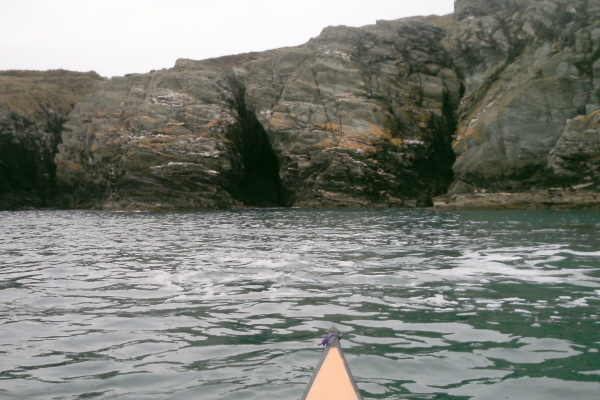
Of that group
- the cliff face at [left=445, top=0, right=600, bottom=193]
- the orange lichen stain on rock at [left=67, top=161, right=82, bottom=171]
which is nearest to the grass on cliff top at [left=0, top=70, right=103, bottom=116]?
the orange lichen stain on rock at [left=67, top=161, right=82, bottom=171]

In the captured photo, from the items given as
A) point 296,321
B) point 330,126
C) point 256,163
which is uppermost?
point 330,126

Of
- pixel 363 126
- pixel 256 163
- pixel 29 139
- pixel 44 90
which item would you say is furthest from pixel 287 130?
pixel 44 90

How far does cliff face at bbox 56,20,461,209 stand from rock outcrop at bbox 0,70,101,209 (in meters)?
3.25

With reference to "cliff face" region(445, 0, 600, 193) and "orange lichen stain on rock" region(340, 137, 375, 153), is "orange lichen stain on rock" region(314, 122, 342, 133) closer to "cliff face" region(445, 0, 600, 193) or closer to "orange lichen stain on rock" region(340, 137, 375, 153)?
"orange lichen stain on rock" region(340, 137, 375, 153)

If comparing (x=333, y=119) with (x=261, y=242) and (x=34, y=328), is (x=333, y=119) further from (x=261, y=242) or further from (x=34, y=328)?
(x=34, y=328)

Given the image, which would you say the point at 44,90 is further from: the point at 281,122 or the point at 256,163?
the point at 281,122

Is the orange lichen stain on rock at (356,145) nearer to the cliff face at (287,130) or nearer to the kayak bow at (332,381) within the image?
the cliff face at (287,130)

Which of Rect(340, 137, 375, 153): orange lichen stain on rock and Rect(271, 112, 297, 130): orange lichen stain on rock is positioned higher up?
Rect(271, 112, 297, 130): orange lichen stain on rock

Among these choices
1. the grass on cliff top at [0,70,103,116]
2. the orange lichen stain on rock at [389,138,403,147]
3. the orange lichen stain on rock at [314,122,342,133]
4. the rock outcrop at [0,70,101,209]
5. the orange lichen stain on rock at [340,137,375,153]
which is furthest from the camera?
the grass on cliff top at [0,70,103,116]

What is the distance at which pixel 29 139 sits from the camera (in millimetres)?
68625

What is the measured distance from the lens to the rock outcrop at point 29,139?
65.1 metres

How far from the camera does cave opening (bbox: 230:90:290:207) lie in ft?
205

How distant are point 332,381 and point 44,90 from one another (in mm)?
88192

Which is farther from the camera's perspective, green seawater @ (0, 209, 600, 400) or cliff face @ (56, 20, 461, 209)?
cliff face @ (56, 20, 461, 209)
